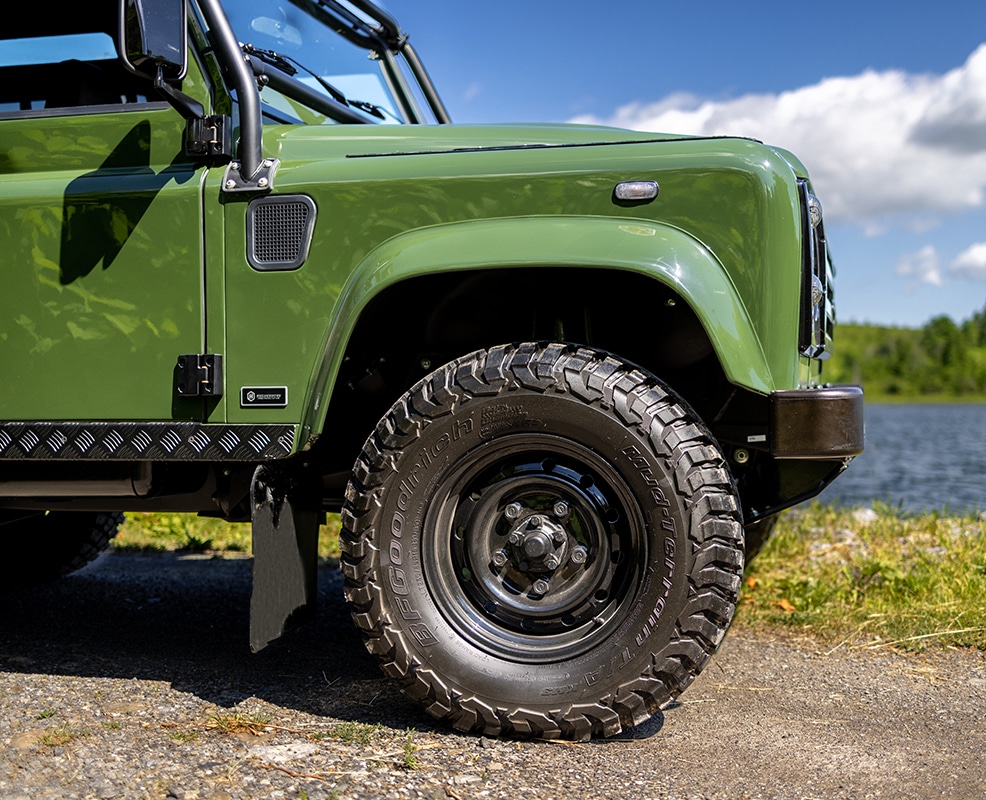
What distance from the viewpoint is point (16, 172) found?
126 inches

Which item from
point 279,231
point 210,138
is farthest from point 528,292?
point 210,138

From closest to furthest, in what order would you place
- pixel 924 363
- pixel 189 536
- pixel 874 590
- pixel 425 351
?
1. pixel 425 351
2. pixel 874 590
3. pixel 189 536
4. pixel 924 363

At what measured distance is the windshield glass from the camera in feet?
10.9

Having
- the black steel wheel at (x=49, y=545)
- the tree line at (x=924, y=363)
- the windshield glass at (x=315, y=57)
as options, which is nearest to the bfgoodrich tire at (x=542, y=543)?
the windshield glass at (x=315, y=57)

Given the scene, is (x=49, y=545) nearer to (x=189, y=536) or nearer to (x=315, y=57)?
(x=189, y=536)

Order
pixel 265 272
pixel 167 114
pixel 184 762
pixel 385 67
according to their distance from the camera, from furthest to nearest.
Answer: pixel 385 67, pixel 167 114, pixel 265 272, pixel 184 762

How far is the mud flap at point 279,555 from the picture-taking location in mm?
2822

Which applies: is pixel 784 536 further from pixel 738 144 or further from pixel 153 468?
pixel 153 468

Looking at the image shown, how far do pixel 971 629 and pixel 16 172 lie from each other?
3968mm

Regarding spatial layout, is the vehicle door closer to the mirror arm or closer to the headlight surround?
the mirror arm

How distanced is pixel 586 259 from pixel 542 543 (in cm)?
83

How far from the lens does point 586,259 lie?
2654 millimetres

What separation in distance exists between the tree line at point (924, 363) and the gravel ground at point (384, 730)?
86275 mm

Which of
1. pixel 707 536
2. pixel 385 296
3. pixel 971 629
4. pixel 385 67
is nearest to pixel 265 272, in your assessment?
pixel 385 296
